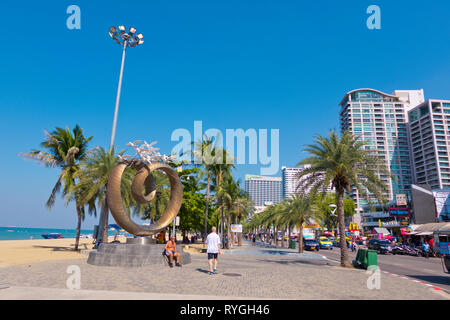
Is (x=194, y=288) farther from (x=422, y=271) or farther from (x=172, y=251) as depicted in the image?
(x=422, y=271)

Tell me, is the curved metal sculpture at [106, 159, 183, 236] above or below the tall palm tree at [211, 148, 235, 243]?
below

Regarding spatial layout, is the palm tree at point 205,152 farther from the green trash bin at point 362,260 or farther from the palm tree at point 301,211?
the green trash bin at point 362,260

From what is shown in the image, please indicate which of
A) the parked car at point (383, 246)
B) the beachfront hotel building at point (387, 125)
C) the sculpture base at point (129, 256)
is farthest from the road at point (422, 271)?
the beachfront hotel building at point (387, 125)

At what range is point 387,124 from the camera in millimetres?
142625

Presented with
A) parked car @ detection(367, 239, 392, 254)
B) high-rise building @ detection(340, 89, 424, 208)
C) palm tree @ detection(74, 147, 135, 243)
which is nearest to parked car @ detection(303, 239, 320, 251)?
parked car @ detection(367, 239, 392, 254)

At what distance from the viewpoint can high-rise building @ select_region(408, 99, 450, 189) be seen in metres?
118

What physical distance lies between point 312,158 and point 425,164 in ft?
456

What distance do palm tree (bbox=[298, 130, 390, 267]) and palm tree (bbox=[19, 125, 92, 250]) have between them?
1814cm

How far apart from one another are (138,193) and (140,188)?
28cm

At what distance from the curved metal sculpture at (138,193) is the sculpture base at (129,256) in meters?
1.16

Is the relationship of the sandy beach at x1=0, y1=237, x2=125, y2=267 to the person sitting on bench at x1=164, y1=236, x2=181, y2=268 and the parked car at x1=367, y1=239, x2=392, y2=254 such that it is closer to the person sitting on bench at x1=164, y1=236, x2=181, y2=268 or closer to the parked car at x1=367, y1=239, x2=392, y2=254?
the person sitting on bench at x1=164, y1=236, x2=181, y2=268

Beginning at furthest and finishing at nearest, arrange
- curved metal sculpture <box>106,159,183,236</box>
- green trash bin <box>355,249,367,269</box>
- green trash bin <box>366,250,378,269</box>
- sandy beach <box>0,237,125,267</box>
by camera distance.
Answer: sandy beach <box>0,237,125,267</box>, green trash bin <box>355,249,367,269</box>, green trash bin <box>366,250,378,269</box>, curved metal sculpture <box>106,159,183,236</box>

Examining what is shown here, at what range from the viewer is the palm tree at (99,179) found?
68.0 ft

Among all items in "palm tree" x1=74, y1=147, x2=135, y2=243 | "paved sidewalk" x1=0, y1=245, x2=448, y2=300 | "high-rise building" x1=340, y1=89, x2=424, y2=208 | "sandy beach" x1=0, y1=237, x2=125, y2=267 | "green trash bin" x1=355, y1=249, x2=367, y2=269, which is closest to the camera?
"paved sidewalk" x1=0, y1=245, x2=448, y2=300
